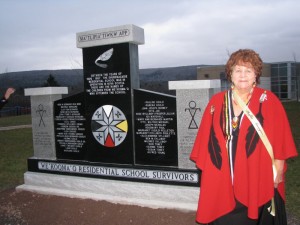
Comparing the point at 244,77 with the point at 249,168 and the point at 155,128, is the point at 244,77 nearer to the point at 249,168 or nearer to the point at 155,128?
the point at 249,168

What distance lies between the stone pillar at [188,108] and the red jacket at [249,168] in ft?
5.78

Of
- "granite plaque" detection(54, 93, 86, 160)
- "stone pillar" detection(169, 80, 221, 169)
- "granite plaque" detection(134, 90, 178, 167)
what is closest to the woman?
"stone pillar" detection(169, 80, 221, 169)

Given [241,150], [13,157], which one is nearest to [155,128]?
[241,150]

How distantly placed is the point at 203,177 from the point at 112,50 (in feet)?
9.62

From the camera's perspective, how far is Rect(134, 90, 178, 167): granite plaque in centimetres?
483

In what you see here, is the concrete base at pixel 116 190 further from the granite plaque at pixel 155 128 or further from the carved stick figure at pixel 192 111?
the carved stick figure at pixel 192 111

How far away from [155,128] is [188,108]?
626 mm

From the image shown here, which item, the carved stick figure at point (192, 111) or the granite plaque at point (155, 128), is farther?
the granite plaque at point (155, 128)

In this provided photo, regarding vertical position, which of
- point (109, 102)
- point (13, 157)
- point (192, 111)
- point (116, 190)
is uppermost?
point (109, 102)

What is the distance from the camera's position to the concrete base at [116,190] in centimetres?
469

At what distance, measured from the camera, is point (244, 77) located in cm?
264

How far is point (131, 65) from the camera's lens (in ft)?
16.4

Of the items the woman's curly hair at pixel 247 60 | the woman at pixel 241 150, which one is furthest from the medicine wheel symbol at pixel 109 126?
the woman's curly hair at pixel 247 60

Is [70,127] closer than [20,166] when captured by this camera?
Yes
